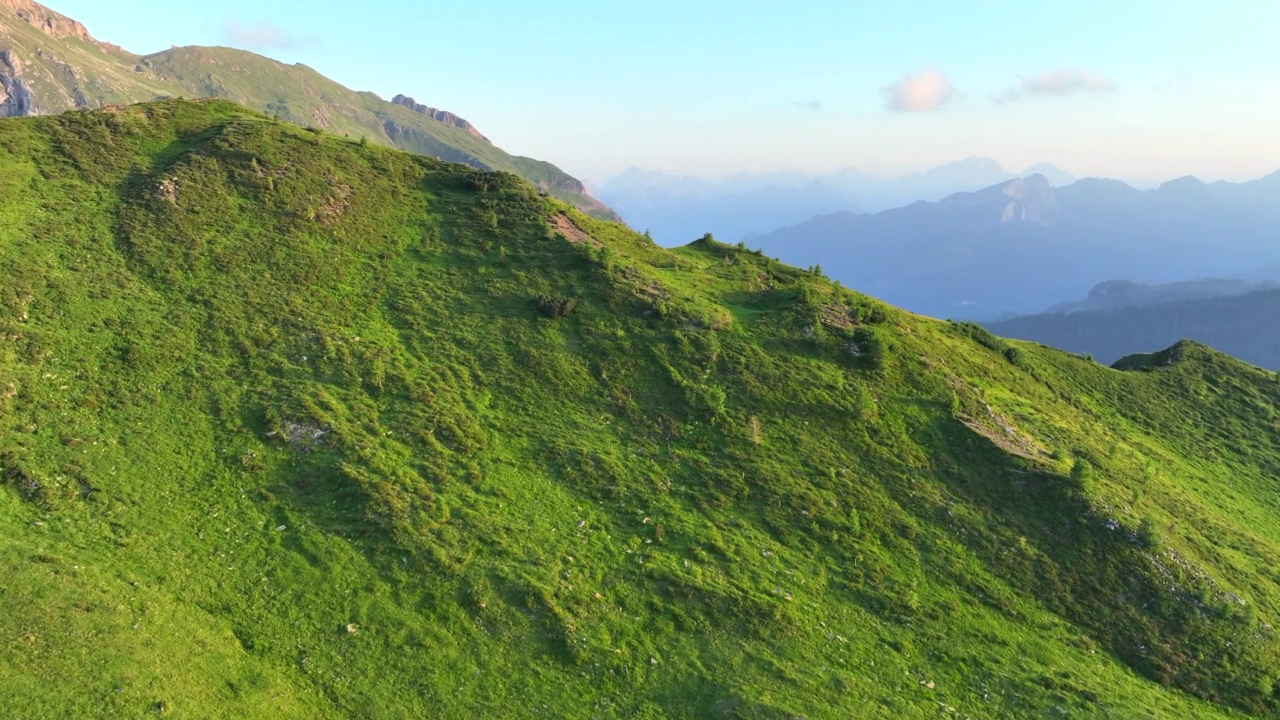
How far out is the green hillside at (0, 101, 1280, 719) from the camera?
19.3 meters

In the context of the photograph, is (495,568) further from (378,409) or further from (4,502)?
(4,502)

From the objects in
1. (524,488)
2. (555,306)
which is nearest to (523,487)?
(524,488)

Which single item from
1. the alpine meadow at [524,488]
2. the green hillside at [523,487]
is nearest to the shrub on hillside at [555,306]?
the green hillside at [523,487]

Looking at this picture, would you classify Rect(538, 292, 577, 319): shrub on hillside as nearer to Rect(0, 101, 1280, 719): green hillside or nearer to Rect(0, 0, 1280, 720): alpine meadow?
Rect(0, 101, 1280, 719): green hillside

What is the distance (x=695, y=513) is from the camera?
2686 centimetres

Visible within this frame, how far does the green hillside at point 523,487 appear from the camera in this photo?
63.4ft

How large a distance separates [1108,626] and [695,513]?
692 inches

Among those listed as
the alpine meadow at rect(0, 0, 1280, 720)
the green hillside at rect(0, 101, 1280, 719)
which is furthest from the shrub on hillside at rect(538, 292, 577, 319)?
the alpine meadow at rect(0, 0, 1280, 720)

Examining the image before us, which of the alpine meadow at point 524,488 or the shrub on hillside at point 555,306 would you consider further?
the shrub on hillside at point 555,306

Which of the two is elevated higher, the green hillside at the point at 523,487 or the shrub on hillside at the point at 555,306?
the shrub on hillside at the point at 555,306

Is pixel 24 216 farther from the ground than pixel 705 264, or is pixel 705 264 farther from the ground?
pixel 705 264

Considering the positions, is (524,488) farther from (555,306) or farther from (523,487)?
(555,306)

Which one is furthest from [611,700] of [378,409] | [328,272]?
[328,272]

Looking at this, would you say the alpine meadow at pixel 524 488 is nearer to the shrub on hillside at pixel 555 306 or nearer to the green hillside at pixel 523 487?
the green hillside at pixel 523 487
